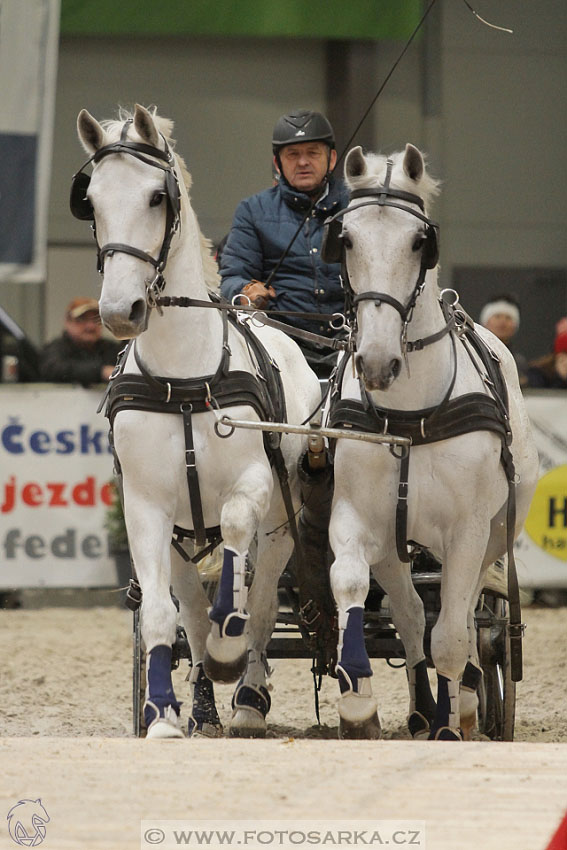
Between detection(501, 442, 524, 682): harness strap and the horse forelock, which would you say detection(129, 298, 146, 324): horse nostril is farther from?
detection(501, 442, 524, 682): harness strap

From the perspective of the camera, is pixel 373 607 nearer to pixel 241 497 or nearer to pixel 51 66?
pixel 241 497

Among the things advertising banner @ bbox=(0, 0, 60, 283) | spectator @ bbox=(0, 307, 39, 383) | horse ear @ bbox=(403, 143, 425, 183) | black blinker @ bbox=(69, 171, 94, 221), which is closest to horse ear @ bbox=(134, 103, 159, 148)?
black blinker @ bbox=(69, 171, 94, 221)

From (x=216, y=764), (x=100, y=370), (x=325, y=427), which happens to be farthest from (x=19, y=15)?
(x=216, y=764)

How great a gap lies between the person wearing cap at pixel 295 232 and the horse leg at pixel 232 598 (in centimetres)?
140

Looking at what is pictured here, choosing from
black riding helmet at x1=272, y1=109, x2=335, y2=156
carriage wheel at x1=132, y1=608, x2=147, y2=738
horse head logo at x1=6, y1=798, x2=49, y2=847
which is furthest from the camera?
black riding helmet at x1=272, y1=109, x2=335, y2=156

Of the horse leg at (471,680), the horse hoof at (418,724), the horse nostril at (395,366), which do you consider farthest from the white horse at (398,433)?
the horse hoof at (418,724)

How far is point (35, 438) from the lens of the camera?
855cm

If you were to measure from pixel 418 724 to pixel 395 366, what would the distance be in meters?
1.66

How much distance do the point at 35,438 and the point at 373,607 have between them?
3919mm

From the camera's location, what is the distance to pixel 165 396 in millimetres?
4156

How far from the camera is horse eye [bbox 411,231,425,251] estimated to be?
3.98 meters

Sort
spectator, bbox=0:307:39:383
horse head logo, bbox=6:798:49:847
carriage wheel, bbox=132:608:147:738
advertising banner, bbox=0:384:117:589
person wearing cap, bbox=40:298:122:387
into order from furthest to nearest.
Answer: spectator, bbox=0:307:39:383 < person wearing cap, bbox=40:298:122:387 < advertising banner, bbox=0:384:117:589 < carriage wheel, bbox=132:608:147:738 < horse head logo, bbox=6:798:49:847

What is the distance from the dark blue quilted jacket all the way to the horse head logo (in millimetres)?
2787

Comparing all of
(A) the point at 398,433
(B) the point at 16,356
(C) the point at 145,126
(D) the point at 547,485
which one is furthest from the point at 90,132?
(B) the point at 16,356
